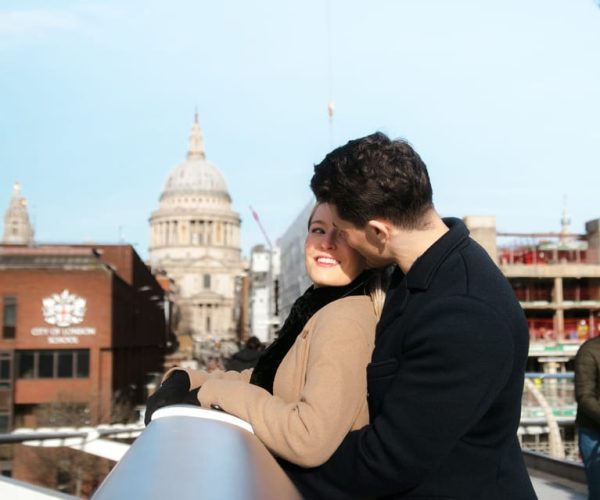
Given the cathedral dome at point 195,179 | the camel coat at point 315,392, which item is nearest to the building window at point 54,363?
the camel coat at point 315,392

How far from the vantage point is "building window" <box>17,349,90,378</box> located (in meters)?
41.4

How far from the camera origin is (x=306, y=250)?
2340mm

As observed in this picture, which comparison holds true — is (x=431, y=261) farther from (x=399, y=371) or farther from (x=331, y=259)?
(x=331, y=259)

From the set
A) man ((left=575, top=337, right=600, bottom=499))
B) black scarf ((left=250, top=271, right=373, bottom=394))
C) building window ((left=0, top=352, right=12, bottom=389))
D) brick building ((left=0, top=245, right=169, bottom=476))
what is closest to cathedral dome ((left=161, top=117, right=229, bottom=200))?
brick building ((left=0, top=245, right=169, bottom=476))

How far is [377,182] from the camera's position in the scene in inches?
77.7

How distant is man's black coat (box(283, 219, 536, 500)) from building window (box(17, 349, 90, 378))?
135 ft

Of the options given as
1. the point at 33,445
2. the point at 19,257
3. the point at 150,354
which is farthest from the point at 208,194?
the point at 33,445

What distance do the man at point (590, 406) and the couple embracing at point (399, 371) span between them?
2.88 m

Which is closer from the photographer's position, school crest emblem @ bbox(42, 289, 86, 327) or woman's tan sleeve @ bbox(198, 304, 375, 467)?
woman's tan sleeve @ bbox(198, 304, 375, 467)

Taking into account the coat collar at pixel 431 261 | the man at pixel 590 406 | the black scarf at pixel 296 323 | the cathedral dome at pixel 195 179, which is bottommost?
the man at pixel 590 406

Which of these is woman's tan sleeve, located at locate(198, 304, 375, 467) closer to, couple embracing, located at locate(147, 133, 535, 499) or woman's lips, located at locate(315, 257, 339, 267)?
couple embracing, located at locate(147, 133, 535, 499)

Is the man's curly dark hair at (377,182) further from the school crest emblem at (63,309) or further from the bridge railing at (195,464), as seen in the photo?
the school crest emblem at (63,309)

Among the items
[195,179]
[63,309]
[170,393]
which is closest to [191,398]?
[170,393]

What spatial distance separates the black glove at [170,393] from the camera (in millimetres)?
2152
